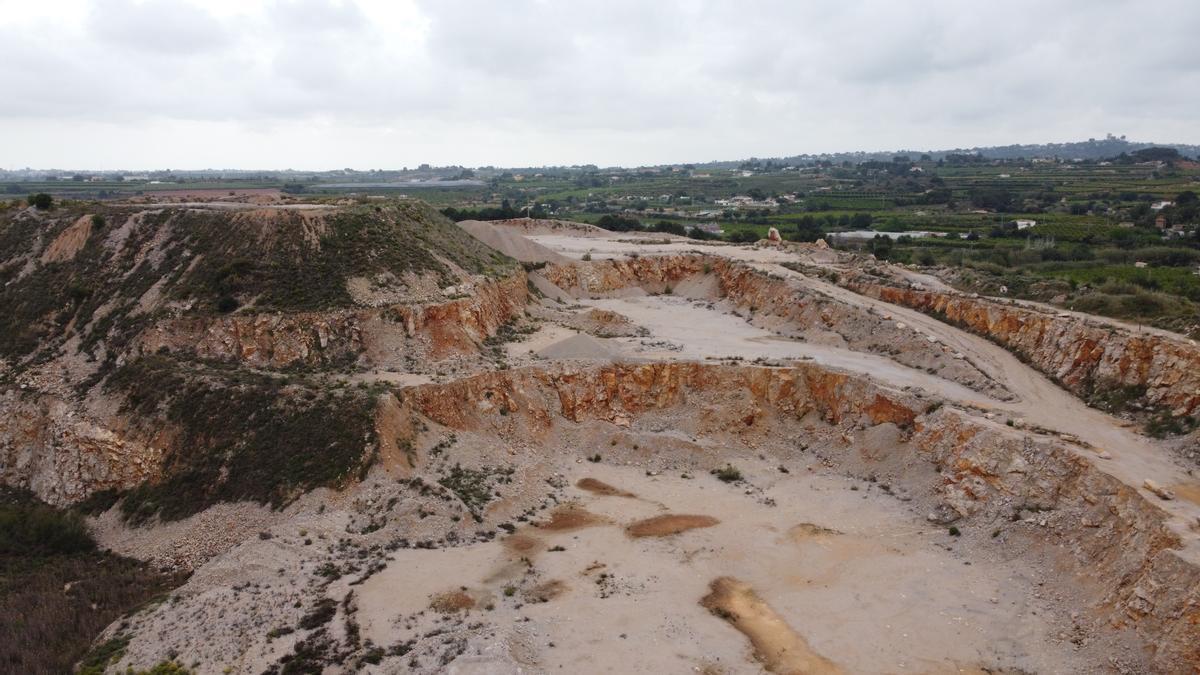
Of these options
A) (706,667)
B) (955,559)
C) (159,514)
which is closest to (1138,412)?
(955,559)

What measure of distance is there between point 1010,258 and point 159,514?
72.8 metres

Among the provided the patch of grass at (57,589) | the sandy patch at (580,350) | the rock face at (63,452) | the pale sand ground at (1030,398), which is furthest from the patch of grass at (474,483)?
the pale sand ground at (1030,398)

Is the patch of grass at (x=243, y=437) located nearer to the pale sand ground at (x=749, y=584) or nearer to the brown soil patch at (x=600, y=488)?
the pale sand ground at (x=749, y=584)

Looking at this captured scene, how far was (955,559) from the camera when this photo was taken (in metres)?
26.5

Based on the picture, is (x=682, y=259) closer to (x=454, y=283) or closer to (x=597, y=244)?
(x=597, y=244)

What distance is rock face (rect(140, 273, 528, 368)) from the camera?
121ft

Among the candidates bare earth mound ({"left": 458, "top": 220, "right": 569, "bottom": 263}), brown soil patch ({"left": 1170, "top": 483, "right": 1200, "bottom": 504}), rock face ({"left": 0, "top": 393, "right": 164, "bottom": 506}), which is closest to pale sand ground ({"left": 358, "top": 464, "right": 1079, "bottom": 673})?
brown soil patch ({"left": 1170, "top": 483, "right": 1200, "bottom": 504})

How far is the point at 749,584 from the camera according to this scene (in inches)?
1021

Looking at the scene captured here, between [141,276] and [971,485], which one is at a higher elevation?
[141,276]

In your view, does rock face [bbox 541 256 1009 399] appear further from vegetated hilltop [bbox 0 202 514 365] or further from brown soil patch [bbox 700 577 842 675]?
vegetated hilltop [bbox 0 202 514 365]

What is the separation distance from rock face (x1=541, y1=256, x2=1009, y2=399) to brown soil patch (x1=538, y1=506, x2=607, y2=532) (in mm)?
20982

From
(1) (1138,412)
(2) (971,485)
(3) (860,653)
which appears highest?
(1) (1138,412)

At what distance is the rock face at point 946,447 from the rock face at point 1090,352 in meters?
7.78

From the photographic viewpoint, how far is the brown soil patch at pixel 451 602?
23.6 meters
